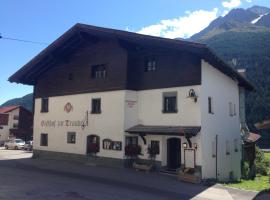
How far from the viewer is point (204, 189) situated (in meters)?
19.6

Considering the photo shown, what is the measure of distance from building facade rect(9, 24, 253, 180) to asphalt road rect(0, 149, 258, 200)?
11.6 ft

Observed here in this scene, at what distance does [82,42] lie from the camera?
2991cm

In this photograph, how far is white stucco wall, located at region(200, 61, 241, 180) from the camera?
23141 millimetres

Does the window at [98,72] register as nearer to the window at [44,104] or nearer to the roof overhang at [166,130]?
Answer: the roof overhang at [166,130]

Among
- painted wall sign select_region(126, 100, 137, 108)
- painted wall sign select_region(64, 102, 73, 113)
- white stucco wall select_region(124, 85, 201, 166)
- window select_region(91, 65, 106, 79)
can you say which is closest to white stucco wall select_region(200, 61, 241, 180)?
white stucco wall select_region(124, 85, 201, 166)

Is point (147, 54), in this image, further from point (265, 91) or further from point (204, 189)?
point (265, 91)

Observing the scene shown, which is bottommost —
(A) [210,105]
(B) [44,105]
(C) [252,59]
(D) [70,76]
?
(A) [210,105]

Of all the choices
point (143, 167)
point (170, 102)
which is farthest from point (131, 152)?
point (170, 102)

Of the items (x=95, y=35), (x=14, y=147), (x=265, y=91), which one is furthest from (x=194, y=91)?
(x=265, y=91)

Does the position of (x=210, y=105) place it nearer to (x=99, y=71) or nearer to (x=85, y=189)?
(x=99, y=71)

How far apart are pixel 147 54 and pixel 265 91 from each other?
7280 centimetres

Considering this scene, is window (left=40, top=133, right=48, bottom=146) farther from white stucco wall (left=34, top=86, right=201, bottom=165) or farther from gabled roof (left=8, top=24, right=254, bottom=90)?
gabled roof (left=8, top=24, right=254, bottom=90)

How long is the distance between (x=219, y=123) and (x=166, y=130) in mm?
4276

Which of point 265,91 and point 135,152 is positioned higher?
point 265,91
